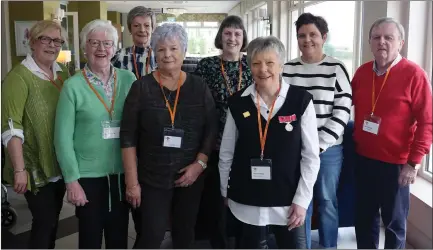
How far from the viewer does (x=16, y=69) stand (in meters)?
1.89

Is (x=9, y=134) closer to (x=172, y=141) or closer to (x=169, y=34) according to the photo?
(x=172, y=141)

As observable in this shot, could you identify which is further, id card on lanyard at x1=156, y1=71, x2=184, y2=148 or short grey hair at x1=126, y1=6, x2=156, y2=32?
short grey hair at x1=126, y1=6, x2=156, y2=32

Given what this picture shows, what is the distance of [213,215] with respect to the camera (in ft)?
8.33

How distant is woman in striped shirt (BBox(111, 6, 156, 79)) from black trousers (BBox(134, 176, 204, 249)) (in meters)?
0.95

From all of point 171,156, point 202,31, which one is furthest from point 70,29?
point 171,156

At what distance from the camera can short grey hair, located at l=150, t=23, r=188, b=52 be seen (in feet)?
5.80

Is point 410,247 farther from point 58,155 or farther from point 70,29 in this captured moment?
point 70,29

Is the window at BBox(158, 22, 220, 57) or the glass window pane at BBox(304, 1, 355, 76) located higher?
the window at BBox(158, 22, 220, 57)

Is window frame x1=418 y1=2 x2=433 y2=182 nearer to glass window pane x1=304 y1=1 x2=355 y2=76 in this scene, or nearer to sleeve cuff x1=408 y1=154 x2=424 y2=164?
sleeve cuff x1=408 y1=154 x2=424 y2=164

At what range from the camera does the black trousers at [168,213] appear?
6.05ft

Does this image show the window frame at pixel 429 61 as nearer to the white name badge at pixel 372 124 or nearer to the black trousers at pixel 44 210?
the white name badge at pixel 372 124

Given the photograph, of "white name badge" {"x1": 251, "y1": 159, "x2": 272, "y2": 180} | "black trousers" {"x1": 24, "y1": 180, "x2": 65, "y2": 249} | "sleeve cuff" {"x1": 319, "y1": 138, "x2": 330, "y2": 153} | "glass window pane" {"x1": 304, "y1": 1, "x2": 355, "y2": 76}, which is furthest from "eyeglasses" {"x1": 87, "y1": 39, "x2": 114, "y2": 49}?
"glass window pane" {"x1": 304, "y1": 1, "x2": 355, "y2": 76}

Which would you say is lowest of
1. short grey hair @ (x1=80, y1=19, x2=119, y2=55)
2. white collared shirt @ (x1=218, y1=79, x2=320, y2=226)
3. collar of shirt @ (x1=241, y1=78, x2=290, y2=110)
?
white collared shirt @ (x1=218, y1=79, x2=320, y2=226)

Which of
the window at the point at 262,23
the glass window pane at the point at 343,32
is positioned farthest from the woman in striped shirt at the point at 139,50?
the window at the point at 262,23
